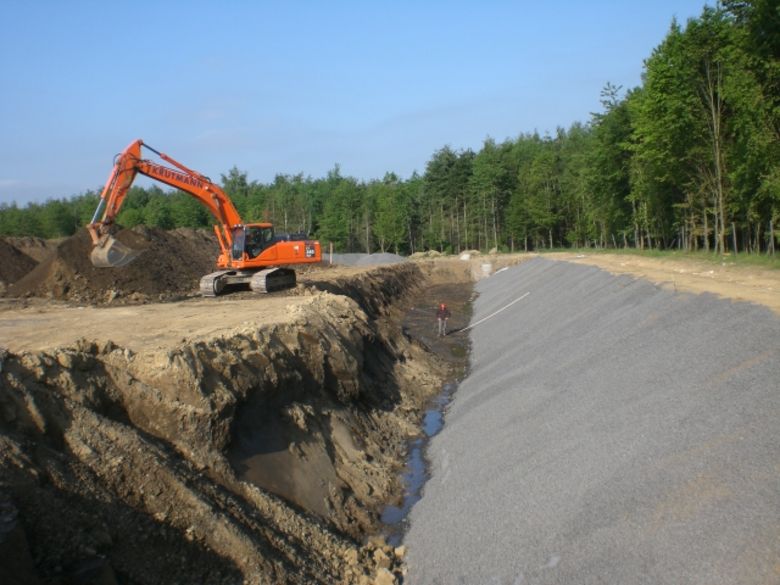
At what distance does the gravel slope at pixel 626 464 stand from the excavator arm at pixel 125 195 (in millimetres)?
10519

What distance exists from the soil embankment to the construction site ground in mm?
21

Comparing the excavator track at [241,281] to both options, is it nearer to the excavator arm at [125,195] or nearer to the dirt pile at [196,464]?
the excavator arm at [125,195]

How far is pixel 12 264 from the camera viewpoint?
30219mm

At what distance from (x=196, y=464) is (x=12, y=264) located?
27.2 m

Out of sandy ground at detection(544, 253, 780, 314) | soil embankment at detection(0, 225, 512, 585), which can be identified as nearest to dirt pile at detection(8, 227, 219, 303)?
soil embankment at detection(0, 225, 512, 585)

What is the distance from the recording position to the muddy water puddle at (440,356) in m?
10.4

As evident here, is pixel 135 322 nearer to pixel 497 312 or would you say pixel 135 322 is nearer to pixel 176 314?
pixel 176 314

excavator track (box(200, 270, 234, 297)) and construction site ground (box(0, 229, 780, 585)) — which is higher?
excavator track (box(200, 270, 234, 297))

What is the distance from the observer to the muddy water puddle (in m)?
10.4

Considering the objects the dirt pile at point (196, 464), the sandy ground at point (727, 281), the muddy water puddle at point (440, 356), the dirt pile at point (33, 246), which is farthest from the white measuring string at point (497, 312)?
the dirt pile at point (33, 246)

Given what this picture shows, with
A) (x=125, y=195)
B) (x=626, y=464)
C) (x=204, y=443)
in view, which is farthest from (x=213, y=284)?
(x=626, y=464)

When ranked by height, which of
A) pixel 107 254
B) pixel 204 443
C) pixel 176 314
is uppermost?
pixel 107 254

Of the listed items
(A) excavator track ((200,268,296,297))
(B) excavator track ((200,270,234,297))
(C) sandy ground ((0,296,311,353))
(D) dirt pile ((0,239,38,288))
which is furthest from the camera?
(D) dirt pile ((0,239,38,288))

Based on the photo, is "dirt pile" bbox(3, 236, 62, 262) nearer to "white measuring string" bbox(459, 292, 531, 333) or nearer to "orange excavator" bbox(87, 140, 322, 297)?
"orange excavator" bbox(87, 140, 322, 297)
